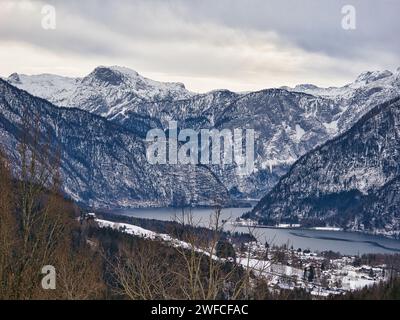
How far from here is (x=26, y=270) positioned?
64.3ft

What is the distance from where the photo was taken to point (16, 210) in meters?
26.2

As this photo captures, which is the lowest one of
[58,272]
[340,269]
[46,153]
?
[340,269]

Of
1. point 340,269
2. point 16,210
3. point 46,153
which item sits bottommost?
point 340,269
